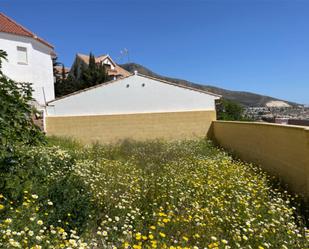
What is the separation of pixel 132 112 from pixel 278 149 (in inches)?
472

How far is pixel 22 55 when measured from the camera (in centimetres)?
1997

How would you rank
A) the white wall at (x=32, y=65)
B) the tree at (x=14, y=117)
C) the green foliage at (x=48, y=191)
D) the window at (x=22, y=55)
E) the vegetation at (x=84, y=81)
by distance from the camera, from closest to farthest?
the tree at (x=14, y=117) → the green foliage at (x=48, y=191) → the white wall at (x=32, y=65) → the window at (x=22, y=55) → the vegetation at (x=84, y=81)

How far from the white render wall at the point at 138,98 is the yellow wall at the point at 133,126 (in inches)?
71.1

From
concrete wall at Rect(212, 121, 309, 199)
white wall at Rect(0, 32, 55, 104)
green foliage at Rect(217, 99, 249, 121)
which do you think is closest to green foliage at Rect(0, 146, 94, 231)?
concrete wall at Rect(212, 121, 309, 199)

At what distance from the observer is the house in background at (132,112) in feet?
53.9

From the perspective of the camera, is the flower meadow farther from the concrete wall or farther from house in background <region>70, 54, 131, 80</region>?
house in background <region>70, 54, 131, 80</region>

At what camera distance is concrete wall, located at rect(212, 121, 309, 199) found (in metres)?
6.24

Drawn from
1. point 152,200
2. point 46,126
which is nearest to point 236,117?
point 46,126

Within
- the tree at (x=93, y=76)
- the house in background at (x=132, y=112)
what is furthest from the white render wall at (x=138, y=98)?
the tree at (x=93, y=76)

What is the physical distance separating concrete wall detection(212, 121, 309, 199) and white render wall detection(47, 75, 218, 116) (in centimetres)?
670

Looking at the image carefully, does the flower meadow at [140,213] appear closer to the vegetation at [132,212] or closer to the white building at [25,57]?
the vegetation at [132,212]

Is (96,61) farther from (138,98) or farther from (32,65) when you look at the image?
(138,98)

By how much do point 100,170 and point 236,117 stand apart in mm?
19219

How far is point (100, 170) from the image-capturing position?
7.81m
